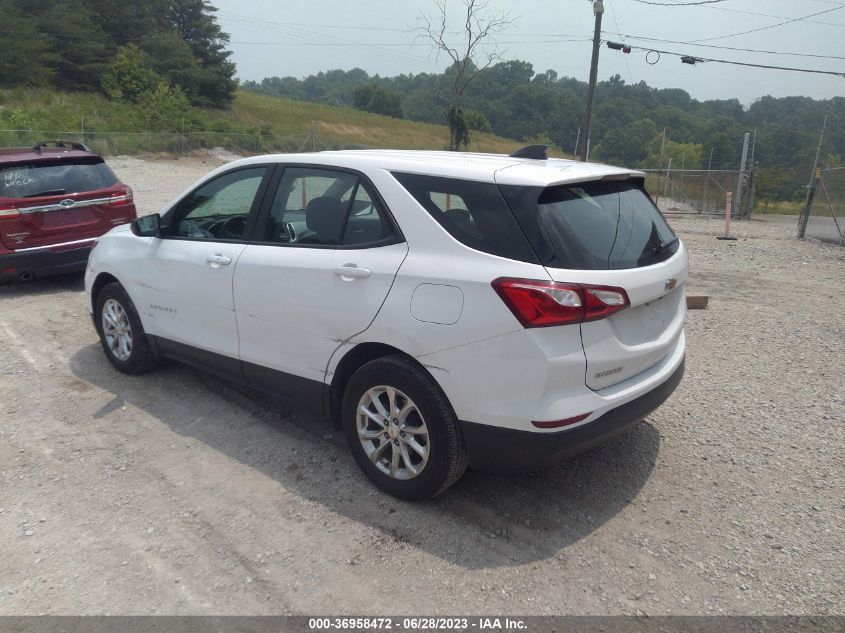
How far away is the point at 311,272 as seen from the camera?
12.7 ft

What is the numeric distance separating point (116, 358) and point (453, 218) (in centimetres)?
346

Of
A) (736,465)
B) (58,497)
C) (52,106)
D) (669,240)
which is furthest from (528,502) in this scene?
(52,106)

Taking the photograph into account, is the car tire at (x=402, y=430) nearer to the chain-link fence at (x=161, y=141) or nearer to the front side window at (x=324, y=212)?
the front side window at (x=324, y=212)

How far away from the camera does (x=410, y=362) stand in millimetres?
Answer: 3445

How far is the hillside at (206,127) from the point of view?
3528 cm

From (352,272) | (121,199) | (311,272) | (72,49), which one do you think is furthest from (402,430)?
(72,49)

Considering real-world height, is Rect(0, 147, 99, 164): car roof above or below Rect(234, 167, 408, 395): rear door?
above

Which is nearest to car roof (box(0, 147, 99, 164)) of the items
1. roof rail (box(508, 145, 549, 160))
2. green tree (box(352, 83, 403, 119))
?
roof rail (box(508, 145, 549, 160))

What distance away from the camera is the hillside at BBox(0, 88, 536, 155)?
116 ft

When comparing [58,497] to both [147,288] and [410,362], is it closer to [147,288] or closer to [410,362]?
[147,288]

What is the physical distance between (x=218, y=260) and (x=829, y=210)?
16.1 m

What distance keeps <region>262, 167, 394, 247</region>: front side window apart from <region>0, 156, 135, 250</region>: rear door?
15.4 feet

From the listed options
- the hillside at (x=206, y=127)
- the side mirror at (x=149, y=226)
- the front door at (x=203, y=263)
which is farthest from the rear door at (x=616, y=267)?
the hillside at (x=206, y=127)

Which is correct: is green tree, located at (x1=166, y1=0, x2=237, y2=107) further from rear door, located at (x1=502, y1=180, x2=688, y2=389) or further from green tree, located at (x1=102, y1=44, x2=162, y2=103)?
rear door, located at (x1=502, y1=180, x2=688, y2=389)
